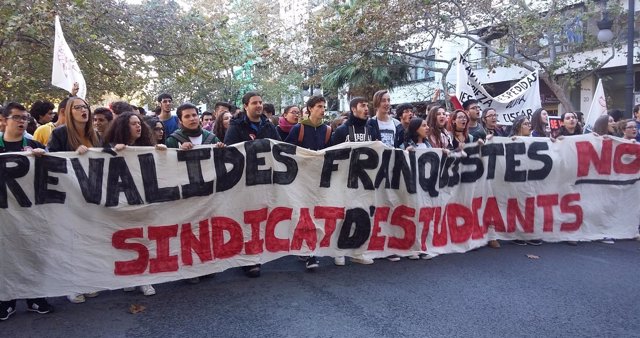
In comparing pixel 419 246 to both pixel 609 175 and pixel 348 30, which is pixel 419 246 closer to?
pixel 609 175

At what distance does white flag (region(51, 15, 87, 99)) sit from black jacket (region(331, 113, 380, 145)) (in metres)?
3.42

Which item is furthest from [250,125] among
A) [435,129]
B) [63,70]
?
[63,70]

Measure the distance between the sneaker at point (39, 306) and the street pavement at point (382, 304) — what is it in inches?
2.2

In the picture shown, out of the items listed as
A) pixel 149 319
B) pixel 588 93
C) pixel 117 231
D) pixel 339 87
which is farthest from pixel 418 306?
pixel 588 93

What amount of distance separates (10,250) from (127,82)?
308 inches

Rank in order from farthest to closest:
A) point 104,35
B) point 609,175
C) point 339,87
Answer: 1. point 339,87
2. point 104,35
3. point 609,175

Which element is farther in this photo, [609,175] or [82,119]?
[609,175]

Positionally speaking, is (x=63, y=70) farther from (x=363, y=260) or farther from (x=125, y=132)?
(x=363, y=260)

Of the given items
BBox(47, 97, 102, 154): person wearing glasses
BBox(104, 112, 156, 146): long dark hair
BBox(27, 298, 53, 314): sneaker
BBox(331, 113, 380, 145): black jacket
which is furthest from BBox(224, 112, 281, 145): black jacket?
BBox(27, 298, 53, 314): sneaker

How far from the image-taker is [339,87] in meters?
19.5

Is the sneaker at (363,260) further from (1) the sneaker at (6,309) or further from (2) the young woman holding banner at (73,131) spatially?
(1) the sneaker at (6,309)

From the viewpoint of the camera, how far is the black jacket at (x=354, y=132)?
A: 548cm

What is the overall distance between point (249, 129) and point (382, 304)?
2.23 meters

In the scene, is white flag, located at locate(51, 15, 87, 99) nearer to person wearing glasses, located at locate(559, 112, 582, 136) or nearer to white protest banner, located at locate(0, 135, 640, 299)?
white protest banner, located at locate(0, 135, 640, 299)
